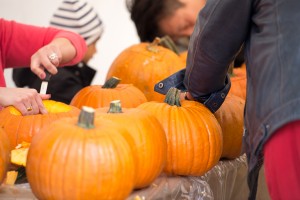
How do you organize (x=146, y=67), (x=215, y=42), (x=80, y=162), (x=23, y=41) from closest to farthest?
1. (x=80, y=162)
2. (x=215, y=42)
3. (x=23, y=41)
4. (x=146, y=67)

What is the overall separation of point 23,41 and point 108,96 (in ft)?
1.73

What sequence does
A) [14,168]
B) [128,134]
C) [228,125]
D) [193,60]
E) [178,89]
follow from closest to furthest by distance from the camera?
1. [128,134]
2. [14,168]
3. [193,60]
4. [178,89]
5. [228,125]

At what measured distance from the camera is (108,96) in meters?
1.75

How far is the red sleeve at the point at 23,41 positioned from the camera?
2.00 m

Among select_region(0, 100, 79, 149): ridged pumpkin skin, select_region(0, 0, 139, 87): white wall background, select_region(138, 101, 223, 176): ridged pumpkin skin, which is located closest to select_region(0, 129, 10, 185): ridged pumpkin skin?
select_region(0, 100, 79, 149): ridged pumpkin skin

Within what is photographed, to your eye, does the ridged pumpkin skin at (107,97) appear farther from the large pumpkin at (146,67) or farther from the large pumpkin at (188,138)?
the large pumpkin at (146,67)

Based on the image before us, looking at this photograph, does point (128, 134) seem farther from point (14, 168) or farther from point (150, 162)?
point (14, 168)

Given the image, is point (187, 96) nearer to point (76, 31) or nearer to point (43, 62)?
point (43, 62)

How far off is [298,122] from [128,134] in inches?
15.5

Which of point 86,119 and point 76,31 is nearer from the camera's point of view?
point 86,119

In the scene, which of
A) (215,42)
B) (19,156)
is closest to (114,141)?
(19,156)

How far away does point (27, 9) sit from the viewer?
12.1 feet

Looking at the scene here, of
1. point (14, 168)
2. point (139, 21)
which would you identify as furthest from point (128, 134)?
point (139, 21)

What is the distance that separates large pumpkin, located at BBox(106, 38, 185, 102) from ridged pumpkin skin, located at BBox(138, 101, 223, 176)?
638 mm
